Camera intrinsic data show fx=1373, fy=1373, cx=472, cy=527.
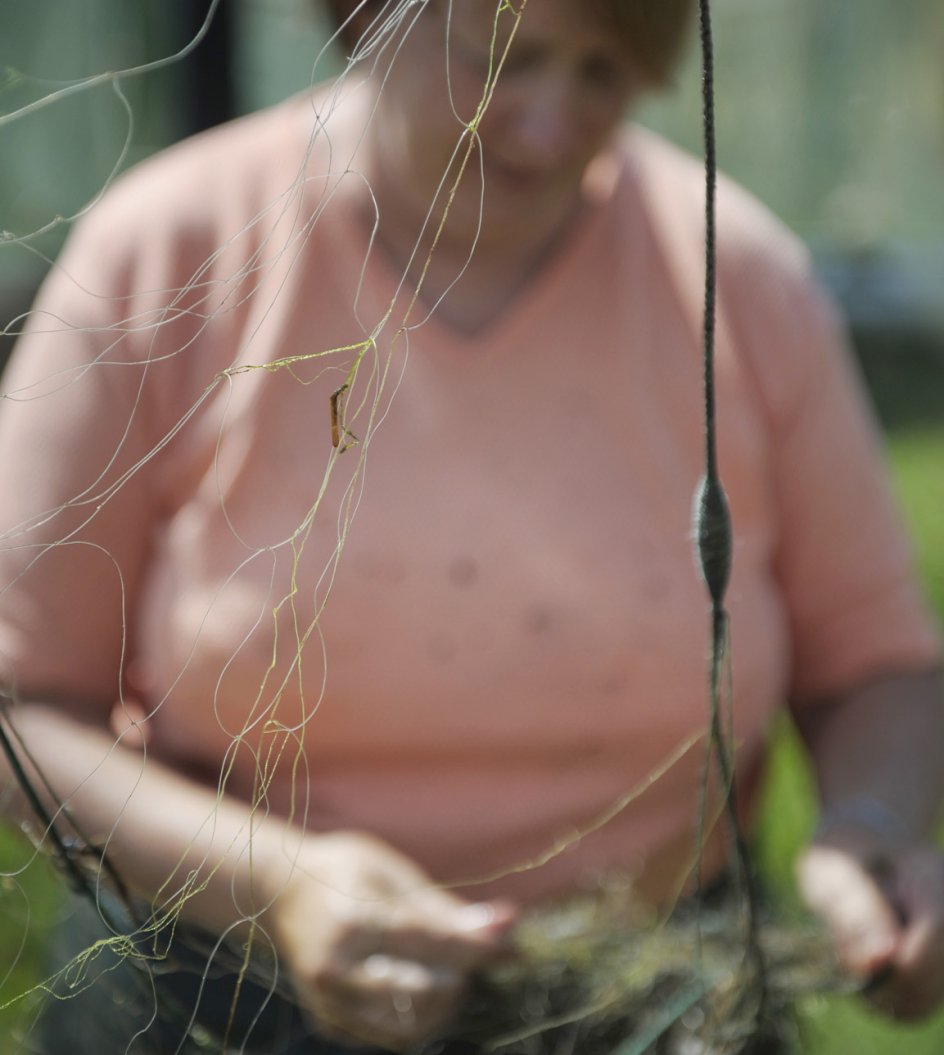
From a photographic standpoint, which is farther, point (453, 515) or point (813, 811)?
point (813, 811)

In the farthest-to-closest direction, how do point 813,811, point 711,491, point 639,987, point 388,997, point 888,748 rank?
1. point 813,811
2. point 888,748
3. point 639,987
4. point 388,997
5. point 711,491

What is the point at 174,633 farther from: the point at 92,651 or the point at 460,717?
the point at 460,717

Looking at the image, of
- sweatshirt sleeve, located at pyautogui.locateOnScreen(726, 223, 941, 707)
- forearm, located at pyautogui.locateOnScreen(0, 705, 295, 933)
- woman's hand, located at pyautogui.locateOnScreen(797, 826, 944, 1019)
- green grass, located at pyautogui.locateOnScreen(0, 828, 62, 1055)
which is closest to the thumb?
woman's hand, located at pyautogui.locateOnScreen(797, 826, 944, 1019)

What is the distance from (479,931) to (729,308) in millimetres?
384

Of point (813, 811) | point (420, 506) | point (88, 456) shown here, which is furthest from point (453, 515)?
point (813, 811)

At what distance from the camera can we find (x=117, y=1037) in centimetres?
64

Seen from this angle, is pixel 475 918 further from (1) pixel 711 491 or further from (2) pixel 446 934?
(1) pixel 711 491

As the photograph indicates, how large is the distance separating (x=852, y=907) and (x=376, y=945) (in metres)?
0.26

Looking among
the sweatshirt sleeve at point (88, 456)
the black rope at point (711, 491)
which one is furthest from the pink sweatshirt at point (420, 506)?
the black rope at point (711, 491)

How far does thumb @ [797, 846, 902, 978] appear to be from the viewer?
0.69 metres

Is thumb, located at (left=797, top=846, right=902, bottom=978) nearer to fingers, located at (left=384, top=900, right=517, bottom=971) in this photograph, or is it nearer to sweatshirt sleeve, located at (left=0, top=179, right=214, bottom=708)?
fingers, located at (left=384, top=900, right=517, bottom=971)

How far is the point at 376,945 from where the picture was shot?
0.60m

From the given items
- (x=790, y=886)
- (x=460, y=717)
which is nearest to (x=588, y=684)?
(x=460, y=717)

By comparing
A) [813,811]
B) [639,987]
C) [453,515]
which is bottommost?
[813,811]
